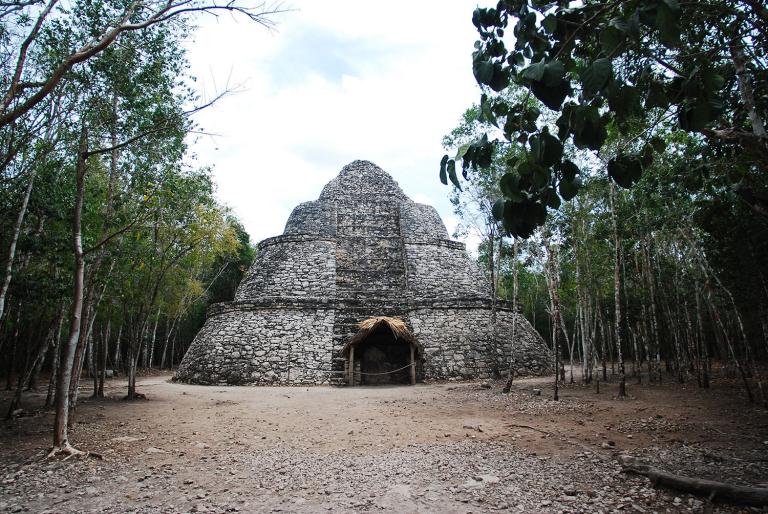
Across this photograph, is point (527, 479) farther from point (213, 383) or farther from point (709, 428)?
point (213, 383)

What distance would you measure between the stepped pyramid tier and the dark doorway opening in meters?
0.03

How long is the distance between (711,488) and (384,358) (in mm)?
9628

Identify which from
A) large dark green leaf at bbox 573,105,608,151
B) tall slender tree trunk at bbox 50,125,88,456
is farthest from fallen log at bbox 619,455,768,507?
tall slender tree trunk at bbox 50,125,88,456

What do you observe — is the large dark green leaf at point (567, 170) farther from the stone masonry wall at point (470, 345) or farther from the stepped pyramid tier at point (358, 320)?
the stone masonry wall at point (470, 345)

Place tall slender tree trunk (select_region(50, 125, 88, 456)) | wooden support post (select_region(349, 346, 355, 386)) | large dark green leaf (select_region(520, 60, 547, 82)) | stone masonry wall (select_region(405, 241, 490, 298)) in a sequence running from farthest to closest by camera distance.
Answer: stone masonry wall (select_region(405, 241, 490, 298)), wooden support post (select_region(349, 346, 355, 386)), tall slender tree trunk (select_region(50, 125, 88, 456)), large dark green leaf (select_region(520, 60, 547, 82))

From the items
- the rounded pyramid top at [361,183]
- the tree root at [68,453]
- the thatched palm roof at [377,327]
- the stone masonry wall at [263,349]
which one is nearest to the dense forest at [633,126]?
the thatched palm roof at [377,327]

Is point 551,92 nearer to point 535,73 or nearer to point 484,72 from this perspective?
point 535,73

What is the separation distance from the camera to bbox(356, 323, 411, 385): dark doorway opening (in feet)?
39.6

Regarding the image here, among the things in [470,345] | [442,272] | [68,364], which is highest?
[442,272]

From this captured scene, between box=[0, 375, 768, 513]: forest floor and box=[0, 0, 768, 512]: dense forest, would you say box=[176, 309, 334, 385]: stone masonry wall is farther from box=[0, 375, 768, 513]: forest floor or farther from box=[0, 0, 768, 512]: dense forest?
box=[0, 375, 768, 513]: forest floor

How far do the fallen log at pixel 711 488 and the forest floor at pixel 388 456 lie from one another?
0.23 feet

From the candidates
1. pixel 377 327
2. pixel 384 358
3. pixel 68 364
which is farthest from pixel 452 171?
pixel 384 358

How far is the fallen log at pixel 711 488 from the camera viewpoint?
2.89 meters

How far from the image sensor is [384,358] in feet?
40.3
